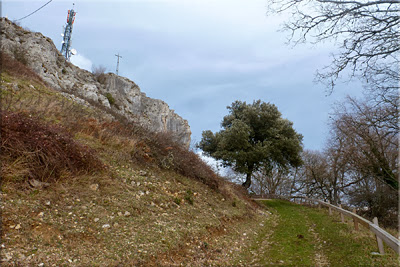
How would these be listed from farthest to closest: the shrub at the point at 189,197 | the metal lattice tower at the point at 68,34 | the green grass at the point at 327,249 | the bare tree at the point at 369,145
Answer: the metal lattice tower at the point at 68,34
the bare tree at the point at 369,145
the shrub at the point at 189,197
the green grass at the point at 327,249

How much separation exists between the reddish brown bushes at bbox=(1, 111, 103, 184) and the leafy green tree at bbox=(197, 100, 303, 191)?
55.7 feet

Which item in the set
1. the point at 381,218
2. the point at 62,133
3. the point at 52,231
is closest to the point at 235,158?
the point at 381,218

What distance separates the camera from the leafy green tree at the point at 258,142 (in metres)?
21.8

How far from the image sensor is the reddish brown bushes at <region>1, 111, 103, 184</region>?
5.11 m

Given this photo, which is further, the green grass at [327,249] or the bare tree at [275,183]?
the bare tree at [275,183]

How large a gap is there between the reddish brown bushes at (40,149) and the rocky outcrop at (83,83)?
6.93m

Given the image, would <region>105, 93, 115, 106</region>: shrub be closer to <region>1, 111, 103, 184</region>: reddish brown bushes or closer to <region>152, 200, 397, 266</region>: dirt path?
<region>1, 111, 103, 184</region>: reddish brown bushes

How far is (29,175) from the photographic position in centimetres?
495

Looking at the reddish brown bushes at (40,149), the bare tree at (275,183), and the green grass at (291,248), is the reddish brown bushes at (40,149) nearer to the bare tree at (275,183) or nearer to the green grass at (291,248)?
the green grass at (291,248)

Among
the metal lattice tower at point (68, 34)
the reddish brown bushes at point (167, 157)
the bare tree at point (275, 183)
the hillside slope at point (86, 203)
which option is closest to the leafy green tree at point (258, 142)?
the reddish brown bushes at point (167, 157)

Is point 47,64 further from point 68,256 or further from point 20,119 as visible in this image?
point 68,256

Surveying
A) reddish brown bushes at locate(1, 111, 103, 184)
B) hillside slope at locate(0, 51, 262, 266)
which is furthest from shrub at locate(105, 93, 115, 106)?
reddish brown bushes at locate(1, 111, 103, 184)

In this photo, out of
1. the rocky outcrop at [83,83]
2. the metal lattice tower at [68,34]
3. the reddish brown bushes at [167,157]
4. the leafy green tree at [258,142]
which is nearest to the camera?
the reddish brown bushes at [167,157]

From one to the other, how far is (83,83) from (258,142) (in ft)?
67.9
